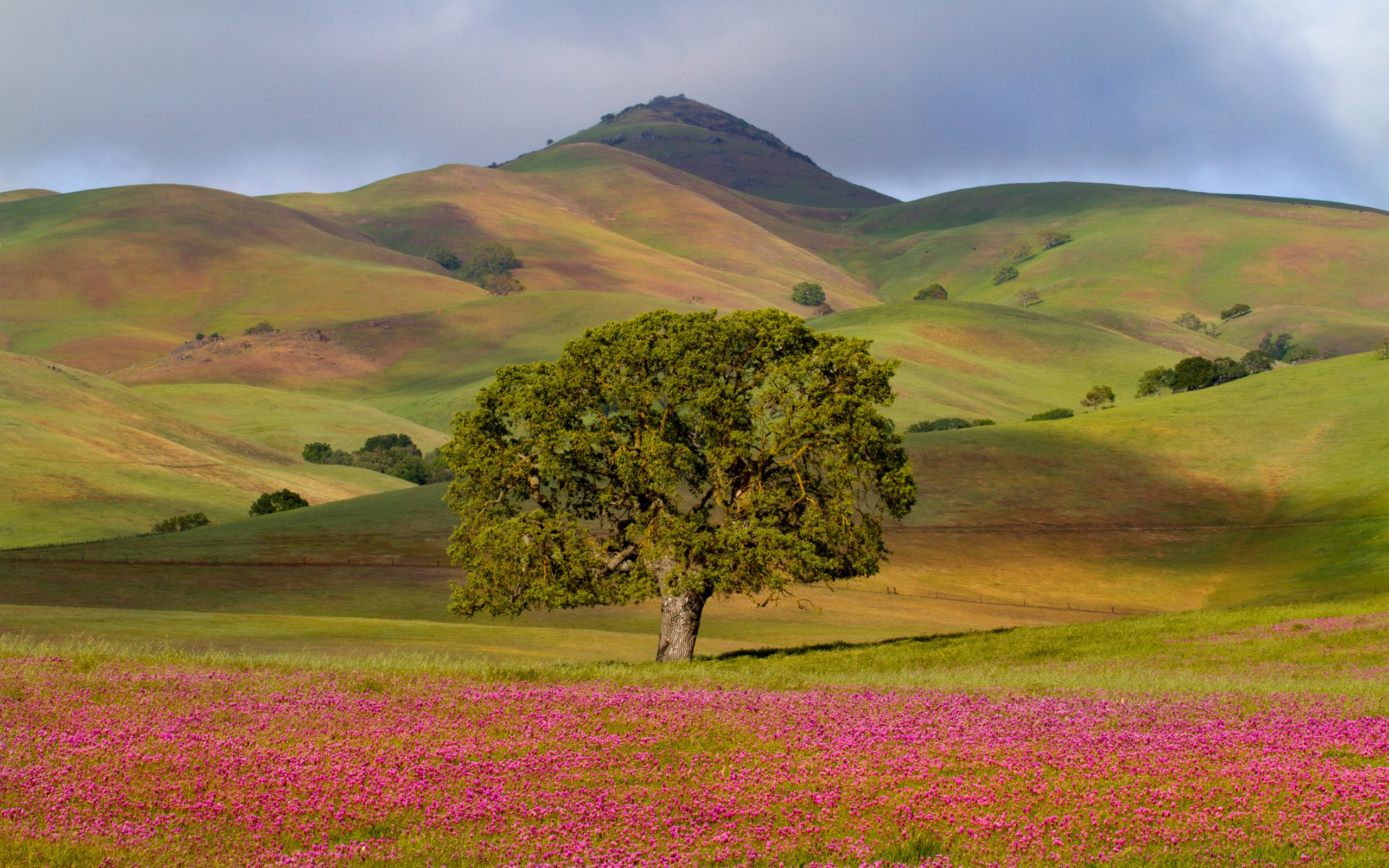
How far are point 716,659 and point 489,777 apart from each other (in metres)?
19.2

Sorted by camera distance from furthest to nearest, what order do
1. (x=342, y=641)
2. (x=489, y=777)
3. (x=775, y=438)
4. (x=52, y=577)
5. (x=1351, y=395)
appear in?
(x=1351, y=395), (x=52, y=577), (x=342, y=641), (x=775, y=438), (x=489, y=777)


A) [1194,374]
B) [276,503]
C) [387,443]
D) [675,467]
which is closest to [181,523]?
[276,503]

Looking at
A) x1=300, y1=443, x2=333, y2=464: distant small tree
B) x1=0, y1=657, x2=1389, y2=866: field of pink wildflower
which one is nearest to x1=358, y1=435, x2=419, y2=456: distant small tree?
x1=300, y1=443, x2=333, y2=464: distant small tree

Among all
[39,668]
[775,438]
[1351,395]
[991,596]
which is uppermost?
[1351,395]

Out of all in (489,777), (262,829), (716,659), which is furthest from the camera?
(716,659)

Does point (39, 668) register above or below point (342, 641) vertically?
above

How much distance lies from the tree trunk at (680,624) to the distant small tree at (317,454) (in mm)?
139202

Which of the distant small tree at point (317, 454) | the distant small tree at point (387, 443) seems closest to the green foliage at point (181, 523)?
the distant small tree at point (317, 454)

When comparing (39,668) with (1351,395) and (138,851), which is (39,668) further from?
(1351,395)

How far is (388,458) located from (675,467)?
13948 centimetres

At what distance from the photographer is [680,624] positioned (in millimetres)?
32438

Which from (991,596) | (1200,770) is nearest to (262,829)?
(1200,770)

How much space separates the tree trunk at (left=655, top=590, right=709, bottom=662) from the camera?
32.3 m

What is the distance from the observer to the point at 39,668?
16.0 m
